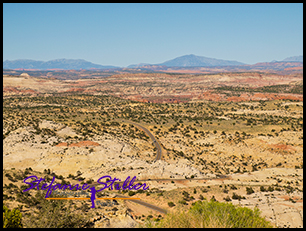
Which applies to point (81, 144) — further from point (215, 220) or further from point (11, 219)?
point (215, 220)

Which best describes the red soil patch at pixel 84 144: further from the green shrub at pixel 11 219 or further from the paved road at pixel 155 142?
the green shrub at pixel 11 219

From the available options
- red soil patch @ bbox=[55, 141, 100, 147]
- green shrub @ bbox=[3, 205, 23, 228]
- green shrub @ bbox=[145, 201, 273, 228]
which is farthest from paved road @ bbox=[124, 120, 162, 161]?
green shrub @ bbox=[3, 205, 23, 228]

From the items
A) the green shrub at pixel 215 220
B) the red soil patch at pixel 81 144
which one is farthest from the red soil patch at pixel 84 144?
the green shrub at pixel 215 220

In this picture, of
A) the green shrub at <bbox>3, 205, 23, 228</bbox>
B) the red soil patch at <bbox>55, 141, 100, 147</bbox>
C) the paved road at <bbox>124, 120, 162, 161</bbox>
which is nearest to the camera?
the green shrub at <bbox>3, 205, 23, 228</bbox>

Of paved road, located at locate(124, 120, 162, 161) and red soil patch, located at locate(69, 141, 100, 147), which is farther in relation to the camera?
paved road, located at locate(124, 120, 162, 161)

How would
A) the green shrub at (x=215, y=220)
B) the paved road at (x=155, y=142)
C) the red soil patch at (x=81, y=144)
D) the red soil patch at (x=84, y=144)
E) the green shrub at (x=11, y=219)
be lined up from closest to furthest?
the green shrub at (x=215, y=220) → the green shrub at (x=11, y=219) → the red soil patch at (x=81, y=144) → the red soil patch at (x=84, y=144) → the paved road at (x=155, y=142)

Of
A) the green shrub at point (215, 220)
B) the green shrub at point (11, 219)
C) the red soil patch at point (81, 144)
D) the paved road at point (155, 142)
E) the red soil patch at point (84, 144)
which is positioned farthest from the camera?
the paved road at point (155, 142)

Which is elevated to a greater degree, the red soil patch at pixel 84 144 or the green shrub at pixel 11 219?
the green shrub at pixel 11 219

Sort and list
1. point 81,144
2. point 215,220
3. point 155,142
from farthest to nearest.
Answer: point 155,142 < point 81,144 < point 215,220

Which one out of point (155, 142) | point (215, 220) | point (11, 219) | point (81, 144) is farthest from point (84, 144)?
point (215, 220)

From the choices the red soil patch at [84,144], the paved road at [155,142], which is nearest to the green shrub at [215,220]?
the paved road at [155,142]

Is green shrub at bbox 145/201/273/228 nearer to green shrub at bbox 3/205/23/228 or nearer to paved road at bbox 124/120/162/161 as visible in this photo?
green shrub at bbox 3/205/23/228

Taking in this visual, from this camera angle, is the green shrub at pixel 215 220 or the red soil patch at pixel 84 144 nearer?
the green shrub at pixel 215 220

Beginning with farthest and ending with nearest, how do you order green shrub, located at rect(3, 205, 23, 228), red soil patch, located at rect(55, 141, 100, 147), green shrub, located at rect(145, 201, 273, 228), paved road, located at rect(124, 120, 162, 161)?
paved road, located at rect(124, 120, 162, 161)
red soil patch, located at rect(55, 141, 100, 147)
green shrub, located at rect(3, 205, 23, 228)
green shrub, located at rect(145, 201, 273, 228)
